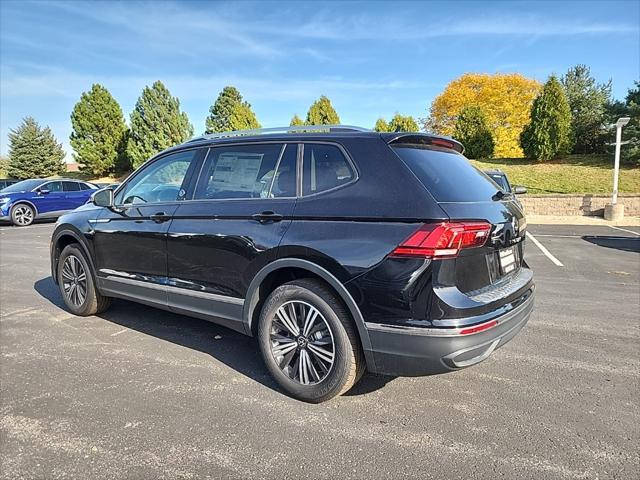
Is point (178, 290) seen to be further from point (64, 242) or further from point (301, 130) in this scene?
point (64, 242)

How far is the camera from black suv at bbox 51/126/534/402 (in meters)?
2.48

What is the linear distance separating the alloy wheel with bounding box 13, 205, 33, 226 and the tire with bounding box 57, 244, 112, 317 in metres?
11.9

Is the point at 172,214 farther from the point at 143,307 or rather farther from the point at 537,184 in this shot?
the point at 537,184

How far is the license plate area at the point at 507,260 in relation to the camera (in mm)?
2875

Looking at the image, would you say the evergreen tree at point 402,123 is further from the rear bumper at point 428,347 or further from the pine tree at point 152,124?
the rear bumper at point 428,347

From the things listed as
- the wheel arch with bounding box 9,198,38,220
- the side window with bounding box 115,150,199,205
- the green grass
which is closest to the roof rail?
the side window with bounding box 115,150,199,205

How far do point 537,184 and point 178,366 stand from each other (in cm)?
2109

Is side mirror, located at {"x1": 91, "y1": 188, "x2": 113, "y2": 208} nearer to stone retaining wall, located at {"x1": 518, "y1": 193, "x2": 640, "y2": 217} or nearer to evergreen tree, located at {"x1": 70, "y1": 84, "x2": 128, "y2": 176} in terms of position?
stone retaining wall, located at {"x1": 518, "y1": 193, "x2": 640, "y2": 217}

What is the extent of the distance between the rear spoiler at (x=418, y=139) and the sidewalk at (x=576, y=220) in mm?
15140

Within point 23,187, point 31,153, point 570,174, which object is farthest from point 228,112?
point 570,174

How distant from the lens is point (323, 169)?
2992 millimetres

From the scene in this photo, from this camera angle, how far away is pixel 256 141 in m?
3.42

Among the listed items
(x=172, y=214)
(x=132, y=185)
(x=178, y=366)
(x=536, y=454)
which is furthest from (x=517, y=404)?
(x=132, y=185)

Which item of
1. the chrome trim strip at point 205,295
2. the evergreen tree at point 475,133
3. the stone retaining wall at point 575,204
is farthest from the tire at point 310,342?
the evergreen tree at point 475,133
